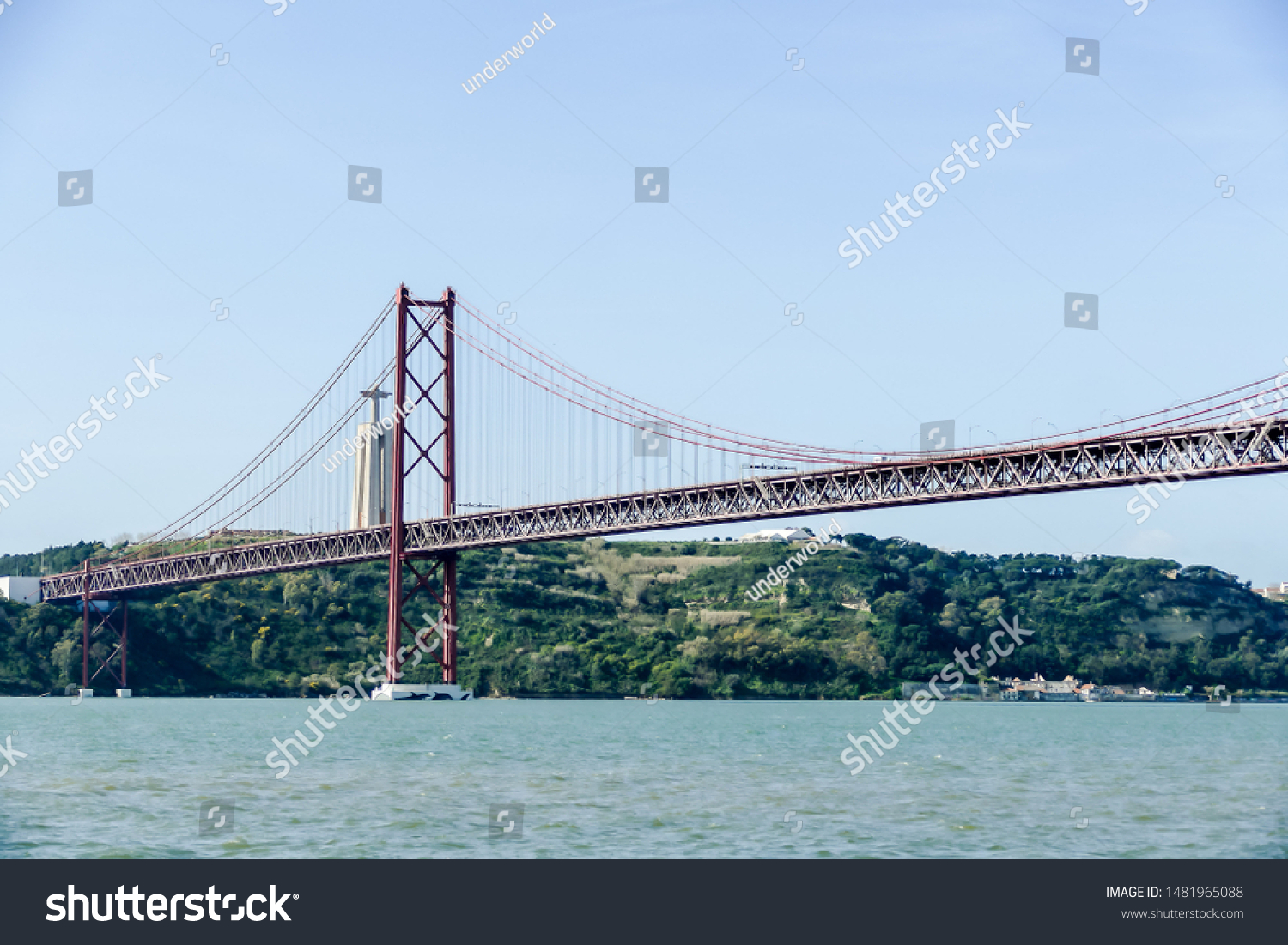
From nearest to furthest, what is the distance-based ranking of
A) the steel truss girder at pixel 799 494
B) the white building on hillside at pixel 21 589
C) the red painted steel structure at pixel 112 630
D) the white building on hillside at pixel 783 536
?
the steel truss girder at pixel 799 494 < the red painted steel structure at pixel 112 630 < the white building on hillside at pixel 21 589 < the white building on hillside at pixel 783 536

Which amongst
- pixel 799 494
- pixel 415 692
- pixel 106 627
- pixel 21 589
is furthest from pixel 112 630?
pixel 799 494

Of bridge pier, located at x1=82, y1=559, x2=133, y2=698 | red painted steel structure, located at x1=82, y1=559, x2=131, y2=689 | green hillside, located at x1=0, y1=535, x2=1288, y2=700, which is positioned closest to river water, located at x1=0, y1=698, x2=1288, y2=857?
bridge pier, located at x1=82, y1=559, x2=133, y2=698

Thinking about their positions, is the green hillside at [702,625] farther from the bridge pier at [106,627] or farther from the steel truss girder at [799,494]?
the steel truss girder at [799,494]

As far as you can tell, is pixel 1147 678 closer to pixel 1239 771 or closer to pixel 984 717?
pixel 984 717

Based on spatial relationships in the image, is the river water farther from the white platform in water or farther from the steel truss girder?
the white platform in water

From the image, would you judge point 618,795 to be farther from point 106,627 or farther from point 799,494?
point 106,627

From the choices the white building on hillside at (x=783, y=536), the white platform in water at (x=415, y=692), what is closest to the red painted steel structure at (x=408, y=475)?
the white platform in water at (x=415, y=692)
